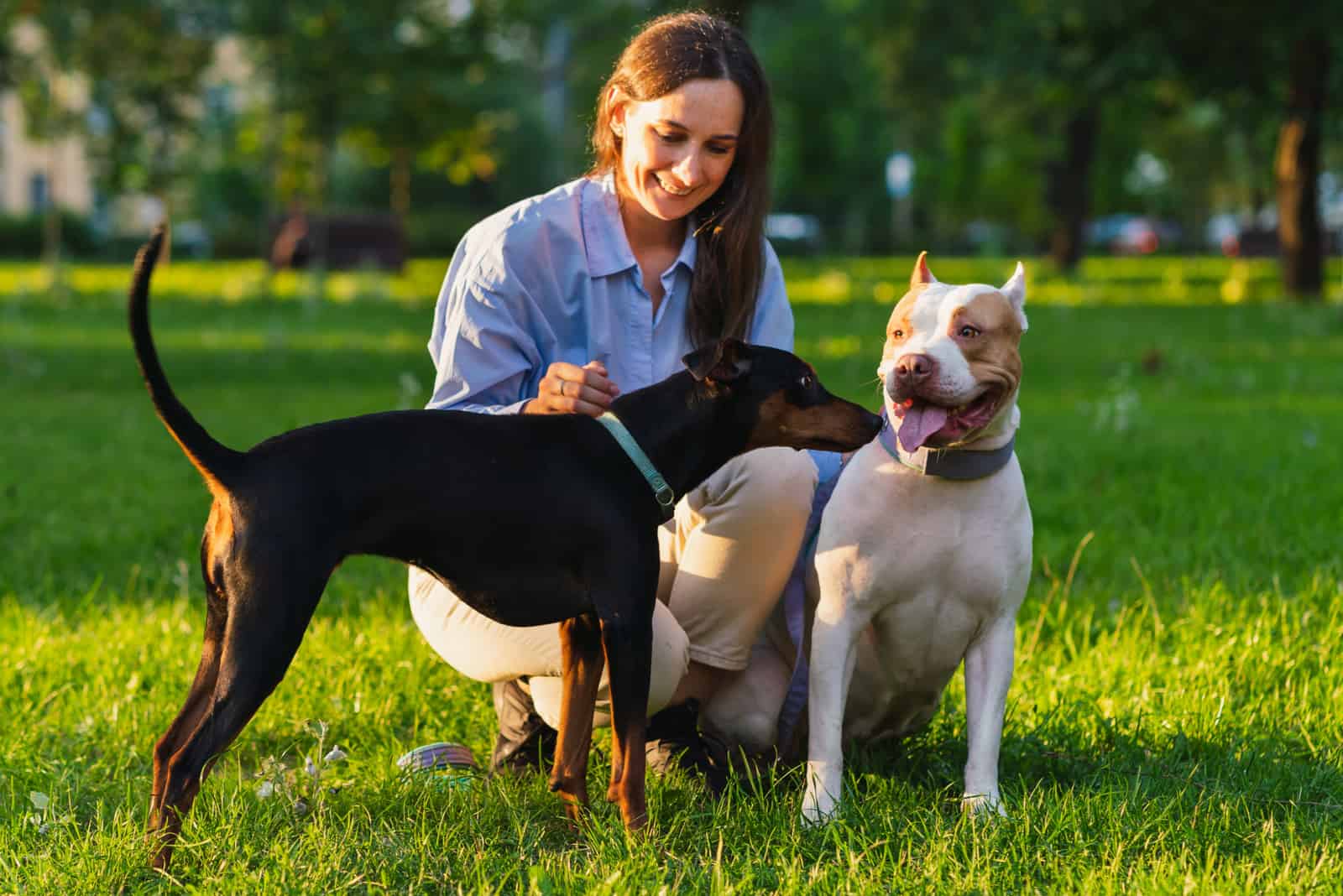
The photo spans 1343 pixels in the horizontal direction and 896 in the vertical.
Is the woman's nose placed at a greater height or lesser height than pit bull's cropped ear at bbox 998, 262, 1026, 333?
greater

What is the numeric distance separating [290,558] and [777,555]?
4.39 ft

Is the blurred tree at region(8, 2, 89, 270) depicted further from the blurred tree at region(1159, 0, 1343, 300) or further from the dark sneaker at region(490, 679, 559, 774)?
the dark sneaker at region(490, 679, 559, 774)

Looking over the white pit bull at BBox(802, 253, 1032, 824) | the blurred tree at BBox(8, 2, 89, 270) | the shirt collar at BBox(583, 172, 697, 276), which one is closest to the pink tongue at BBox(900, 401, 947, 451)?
the white pit bull at BBox(802, 253, 1032, 824)

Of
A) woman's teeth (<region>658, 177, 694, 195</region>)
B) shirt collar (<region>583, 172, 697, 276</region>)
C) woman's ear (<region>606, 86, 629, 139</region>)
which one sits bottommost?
shirt collar (<region>583, 172, 697, 276</region>)

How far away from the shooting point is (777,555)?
3764mm

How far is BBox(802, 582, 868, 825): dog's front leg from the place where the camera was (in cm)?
348

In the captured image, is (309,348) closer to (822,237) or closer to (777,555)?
(777,555)

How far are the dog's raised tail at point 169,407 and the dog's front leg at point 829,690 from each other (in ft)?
4.59

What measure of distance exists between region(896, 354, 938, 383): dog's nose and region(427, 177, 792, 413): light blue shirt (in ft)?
2.99

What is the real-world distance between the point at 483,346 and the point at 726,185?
815 millimetres

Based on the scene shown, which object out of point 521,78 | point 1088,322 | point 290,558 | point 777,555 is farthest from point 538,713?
point 521,78

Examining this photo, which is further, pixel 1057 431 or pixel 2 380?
pixel 2 380

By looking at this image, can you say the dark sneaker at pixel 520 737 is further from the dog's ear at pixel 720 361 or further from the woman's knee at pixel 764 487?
the dog's ear at pixel 720 361

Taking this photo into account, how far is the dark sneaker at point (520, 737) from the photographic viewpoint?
3.89 m
